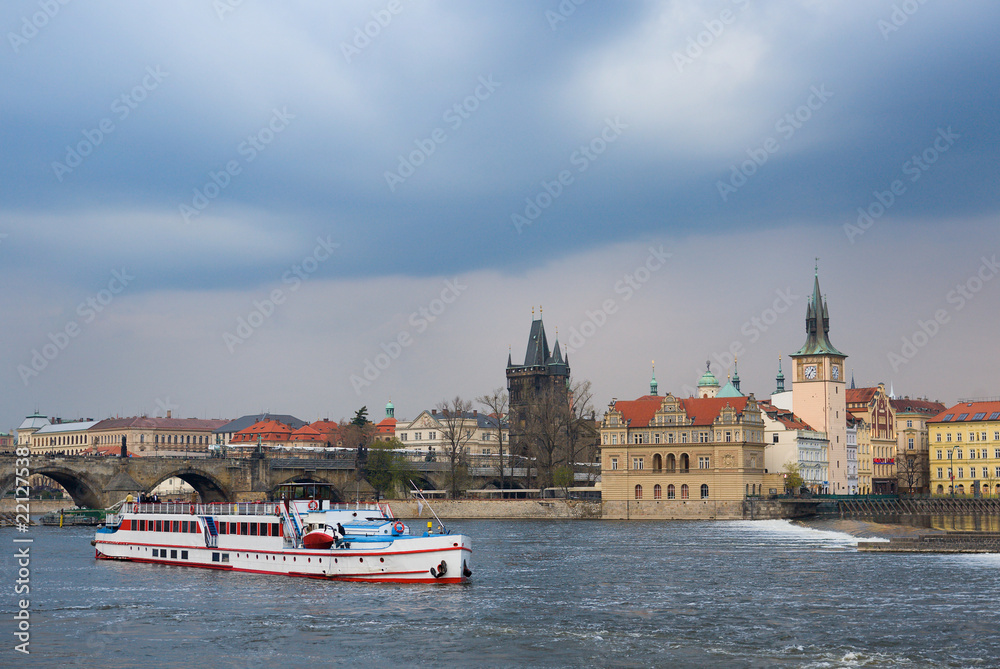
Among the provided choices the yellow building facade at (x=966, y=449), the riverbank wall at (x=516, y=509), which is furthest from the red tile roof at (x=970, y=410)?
the riverbank wall at (x=516, y=509)

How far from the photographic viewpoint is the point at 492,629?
40906 mm

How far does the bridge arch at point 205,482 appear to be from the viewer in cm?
13512

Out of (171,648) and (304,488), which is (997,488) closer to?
(304,488)

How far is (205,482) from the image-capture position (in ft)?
467

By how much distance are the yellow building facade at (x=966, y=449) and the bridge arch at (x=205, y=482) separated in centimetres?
8574

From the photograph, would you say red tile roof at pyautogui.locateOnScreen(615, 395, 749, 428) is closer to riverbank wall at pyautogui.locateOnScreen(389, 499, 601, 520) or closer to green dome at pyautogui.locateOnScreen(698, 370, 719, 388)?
riverbank wall at pyautogui.locateOnScreen(389, 499, 601, 520)

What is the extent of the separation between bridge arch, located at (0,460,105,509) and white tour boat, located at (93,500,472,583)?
53217 mm

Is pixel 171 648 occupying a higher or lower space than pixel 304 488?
lower

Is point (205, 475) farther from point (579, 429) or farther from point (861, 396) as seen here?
point (861, 396)

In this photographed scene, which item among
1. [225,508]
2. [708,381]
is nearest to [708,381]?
[708,381]

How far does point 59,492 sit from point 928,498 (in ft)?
373

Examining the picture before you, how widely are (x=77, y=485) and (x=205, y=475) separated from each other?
573 inches

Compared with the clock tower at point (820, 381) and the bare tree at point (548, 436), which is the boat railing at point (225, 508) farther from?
the clock tower at point (820, 381)

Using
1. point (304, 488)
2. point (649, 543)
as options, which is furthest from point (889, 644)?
point (649, 543)
